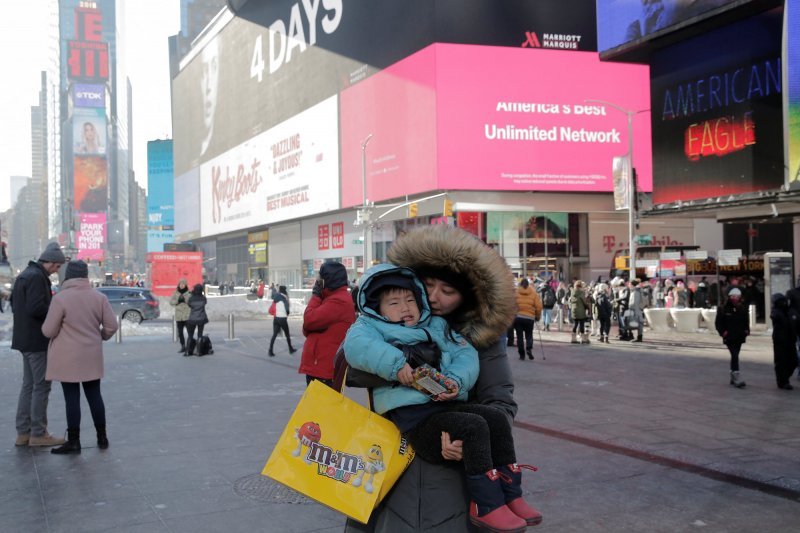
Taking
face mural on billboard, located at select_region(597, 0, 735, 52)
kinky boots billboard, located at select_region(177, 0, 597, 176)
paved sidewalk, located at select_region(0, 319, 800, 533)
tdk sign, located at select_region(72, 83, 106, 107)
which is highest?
tdk sign, located at select_region(72, 83, 106, 107)

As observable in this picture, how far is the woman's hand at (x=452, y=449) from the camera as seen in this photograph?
2.58 m

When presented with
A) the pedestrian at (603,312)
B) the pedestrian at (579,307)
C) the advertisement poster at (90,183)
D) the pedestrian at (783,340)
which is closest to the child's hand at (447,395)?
the pedestrian at (783,340)

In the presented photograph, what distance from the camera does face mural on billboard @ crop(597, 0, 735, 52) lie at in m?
27.5

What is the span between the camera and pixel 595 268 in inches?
1929

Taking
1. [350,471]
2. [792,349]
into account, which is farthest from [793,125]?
[350,471]

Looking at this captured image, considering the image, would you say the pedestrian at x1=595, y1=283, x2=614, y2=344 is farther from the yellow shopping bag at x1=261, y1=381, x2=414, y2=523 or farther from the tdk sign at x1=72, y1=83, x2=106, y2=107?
the tdk sign at x1=72, y1=83, x2=106, y2=107

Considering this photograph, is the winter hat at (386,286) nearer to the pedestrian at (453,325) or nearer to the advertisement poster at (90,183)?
the pedestrian at (453,325)

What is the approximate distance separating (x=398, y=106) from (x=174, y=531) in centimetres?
4362

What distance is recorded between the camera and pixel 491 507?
259 cm

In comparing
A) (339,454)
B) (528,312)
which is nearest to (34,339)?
(339,454)

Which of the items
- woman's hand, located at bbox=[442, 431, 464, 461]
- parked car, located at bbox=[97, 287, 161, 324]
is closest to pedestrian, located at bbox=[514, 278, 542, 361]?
woman's hand, located at bbox=[442, 431, 464, 461]

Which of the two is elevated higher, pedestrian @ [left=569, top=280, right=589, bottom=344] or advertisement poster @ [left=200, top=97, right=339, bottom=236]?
advertisement poster @ [left=200, top=97, right=339, bottom=236]

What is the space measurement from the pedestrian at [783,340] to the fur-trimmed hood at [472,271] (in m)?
10.1

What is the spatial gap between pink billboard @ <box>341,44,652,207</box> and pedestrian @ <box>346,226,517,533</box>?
134ft
